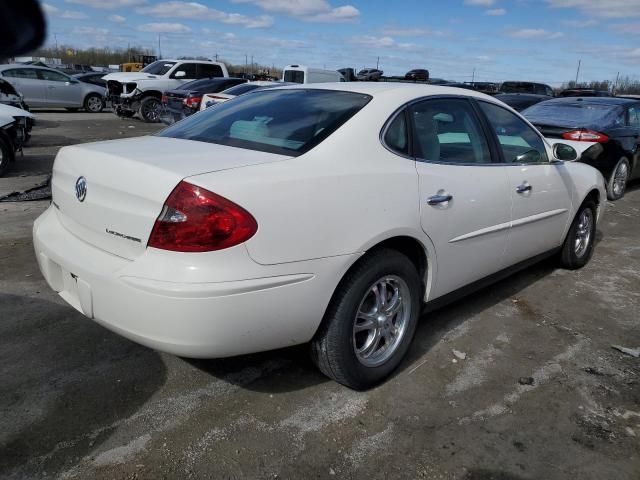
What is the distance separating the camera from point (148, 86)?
16.4 meters

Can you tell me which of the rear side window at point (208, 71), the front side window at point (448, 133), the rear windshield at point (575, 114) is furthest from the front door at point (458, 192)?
the rear side window at point (208, 71)

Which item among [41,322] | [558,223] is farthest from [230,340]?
[558,223]

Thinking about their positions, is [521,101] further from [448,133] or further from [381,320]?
[381,320]

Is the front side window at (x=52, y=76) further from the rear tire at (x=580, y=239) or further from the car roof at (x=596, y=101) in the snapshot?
the rear tire at (x=580, y=239)

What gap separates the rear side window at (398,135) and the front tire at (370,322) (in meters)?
0.55

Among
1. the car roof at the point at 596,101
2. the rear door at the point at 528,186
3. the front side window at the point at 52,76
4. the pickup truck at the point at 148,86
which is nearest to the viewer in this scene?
the rear door at the point at 528,186

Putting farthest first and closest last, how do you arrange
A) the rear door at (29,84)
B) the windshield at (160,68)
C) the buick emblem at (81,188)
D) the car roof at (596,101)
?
the windshield at (160,68) < the rear door at (29,84) < the car roof at (596,101) < the buick emblem at (81,188)

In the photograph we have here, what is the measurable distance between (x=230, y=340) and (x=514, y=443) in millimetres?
1393

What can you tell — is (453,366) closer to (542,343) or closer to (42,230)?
(542,343)

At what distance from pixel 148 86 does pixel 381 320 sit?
15326 millimetres

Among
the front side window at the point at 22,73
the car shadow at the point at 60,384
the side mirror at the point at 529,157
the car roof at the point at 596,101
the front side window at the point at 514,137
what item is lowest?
the car shadow at the point at 60,384

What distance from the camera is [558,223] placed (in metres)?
4.36

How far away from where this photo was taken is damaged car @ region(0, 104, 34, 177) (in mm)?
8180

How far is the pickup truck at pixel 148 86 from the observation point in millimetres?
16375
